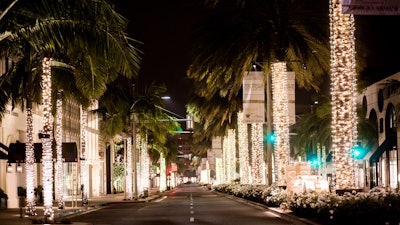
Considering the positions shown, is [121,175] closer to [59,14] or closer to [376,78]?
[376,78]

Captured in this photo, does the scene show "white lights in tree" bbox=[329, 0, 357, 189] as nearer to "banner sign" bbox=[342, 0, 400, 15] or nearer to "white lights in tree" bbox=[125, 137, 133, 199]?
"banner sign" bbox=[342, 0, 400, 15]

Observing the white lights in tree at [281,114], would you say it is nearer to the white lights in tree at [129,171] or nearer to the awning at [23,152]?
the awning at [23,152]

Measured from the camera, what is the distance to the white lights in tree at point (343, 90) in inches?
956

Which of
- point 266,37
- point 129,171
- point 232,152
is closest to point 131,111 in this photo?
point 129,171

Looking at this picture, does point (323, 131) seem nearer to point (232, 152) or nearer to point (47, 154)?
point (232, 152)

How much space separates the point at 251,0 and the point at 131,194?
2962 cm

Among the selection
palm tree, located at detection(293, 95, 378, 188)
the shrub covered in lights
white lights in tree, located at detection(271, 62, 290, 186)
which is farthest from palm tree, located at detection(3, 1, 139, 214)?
palm tree, located at detection(293, 95, 378, 188)

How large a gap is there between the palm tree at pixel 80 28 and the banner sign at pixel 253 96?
17.1 metres

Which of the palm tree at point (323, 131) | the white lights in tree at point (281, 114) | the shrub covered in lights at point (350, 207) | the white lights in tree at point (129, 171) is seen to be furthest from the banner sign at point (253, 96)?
the white lights in tree at point (129, 171)

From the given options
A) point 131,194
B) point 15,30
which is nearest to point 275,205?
point 15,30

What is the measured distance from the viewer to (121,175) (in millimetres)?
91438

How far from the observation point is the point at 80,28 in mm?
19781

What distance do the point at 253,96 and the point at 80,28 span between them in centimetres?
1886

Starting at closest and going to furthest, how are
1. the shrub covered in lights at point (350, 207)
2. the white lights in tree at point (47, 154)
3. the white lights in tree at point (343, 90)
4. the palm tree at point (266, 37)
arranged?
the shrub covered in lights at point (350, 207) → the white lights in tree at point (343, 90) → the white lights in tree at point (47, 154) → the palm tree at point (266, 37)
